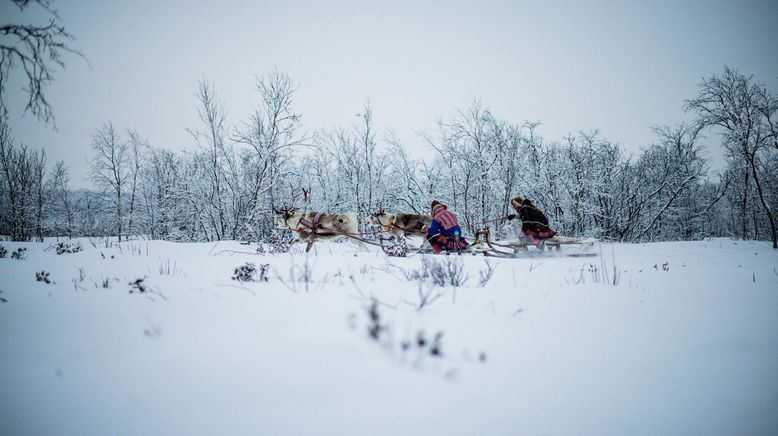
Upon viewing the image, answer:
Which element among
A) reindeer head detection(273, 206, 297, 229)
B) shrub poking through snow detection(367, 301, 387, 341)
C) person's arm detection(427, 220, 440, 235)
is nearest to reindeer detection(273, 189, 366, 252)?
reindeer head detection(273, 206, 297, 229)

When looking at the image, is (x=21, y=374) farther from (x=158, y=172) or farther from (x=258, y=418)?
(x=158, y=172)

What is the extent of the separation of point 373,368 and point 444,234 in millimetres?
7286

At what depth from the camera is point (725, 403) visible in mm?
1331

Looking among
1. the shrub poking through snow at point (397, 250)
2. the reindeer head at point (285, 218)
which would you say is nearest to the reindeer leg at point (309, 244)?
the reindeer head at point (285, 218)

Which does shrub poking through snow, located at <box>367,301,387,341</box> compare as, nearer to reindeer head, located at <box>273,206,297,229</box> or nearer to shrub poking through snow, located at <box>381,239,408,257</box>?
shrub poking through snow, located at <box>381,239,408,257</box>

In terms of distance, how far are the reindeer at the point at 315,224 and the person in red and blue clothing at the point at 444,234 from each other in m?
2.32

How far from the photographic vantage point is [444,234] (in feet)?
27.8

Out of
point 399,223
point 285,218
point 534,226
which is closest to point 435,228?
point 399,223

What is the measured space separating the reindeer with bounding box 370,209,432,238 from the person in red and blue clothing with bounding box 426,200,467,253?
4.37 ft

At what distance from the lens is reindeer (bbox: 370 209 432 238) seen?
1010 centimetres

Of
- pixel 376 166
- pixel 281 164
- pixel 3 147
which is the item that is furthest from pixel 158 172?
pixel 376 166

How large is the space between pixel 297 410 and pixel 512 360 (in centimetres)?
111

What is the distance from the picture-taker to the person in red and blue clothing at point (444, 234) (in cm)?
842

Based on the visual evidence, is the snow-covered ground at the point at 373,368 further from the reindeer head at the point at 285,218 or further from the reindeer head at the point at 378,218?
the reindeer head at the point at 378,218
